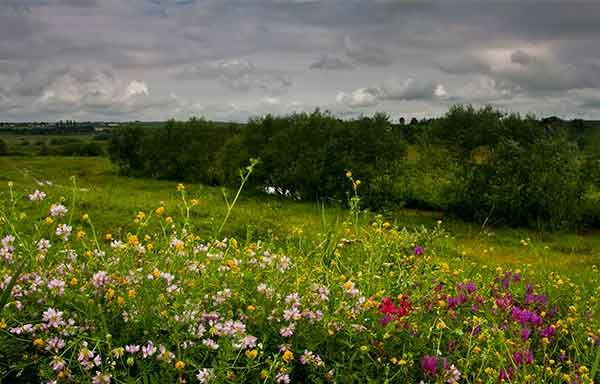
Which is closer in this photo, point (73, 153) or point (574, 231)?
point (574, 231)

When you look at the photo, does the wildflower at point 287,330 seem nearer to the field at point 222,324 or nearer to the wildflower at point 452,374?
the field at point 222,324

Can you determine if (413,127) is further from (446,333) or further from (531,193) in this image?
(446,333)

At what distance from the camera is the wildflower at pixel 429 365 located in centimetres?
434

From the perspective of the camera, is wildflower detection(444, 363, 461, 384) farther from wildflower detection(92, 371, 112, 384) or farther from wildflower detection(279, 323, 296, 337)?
wildflower detection(92, 371, 112, 384)

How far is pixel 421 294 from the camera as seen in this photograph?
548 centimetres

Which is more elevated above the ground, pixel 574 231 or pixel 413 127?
pixel 413 127

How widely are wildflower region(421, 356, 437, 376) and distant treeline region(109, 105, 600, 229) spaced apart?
78.7 ft

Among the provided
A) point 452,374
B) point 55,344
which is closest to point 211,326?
point 55,344

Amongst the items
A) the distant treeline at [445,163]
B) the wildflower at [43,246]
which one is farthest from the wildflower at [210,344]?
the distant treeline at [445,163]

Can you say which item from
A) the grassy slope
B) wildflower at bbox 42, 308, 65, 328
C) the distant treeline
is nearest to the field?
wildflower at bbox 42, 308, 65, 328

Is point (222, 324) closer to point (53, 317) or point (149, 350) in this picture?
point (149, 350)

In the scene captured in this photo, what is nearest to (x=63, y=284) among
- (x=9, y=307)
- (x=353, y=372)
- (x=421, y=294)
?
(x=9, y=307)

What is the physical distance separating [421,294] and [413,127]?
35642 millimetres

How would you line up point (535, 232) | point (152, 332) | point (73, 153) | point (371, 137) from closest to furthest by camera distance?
point (152, 332), point (535, 232), point (371, 137), point (73, 153)
